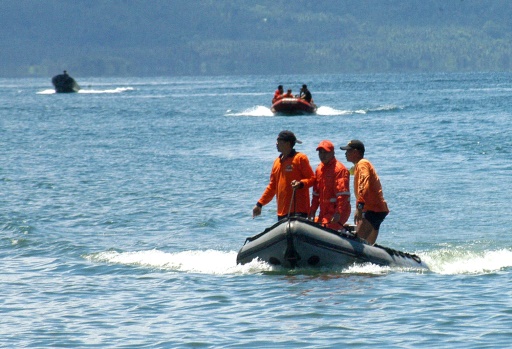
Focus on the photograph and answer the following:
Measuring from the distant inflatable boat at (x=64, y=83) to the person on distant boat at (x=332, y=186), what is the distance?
339 feet

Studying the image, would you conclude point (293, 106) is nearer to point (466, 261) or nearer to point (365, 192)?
point (466, 261)

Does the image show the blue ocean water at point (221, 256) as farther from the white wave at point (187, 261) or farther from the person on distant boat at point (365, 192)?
the person on distant boat at point (365, 192)

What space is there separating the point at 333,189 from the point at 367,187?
16.2 inches

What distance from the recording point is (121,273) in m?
15.1

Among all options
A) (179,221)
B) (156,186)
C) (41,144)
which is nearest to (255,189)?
(156,186)

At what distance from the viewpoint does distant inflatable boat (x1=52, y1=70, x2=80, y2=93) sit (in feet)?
378

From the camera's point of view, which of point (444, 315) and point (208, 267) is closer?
point (444, 315)

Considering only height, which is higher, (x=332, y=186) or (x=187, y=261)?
(x=332, y=186)

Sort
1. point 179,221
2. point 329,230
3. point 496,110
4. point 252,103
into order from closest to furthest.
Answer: point 329,230 → point 179,221 → point 496,110 → point 252,103

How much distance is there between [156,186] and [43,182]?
3311mm

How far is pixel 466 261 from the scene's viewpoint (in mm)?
15688

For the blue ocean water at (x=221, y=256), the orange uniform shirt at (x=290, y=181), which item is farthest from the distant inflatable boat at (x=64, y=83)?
the orange uniform shirt at (x=290, y=181)

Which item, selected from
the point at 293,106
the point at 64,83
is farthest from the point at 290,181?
the point at 64,83

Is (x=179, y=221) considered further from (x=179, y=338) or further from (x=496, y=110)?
(x=496, y=110)
